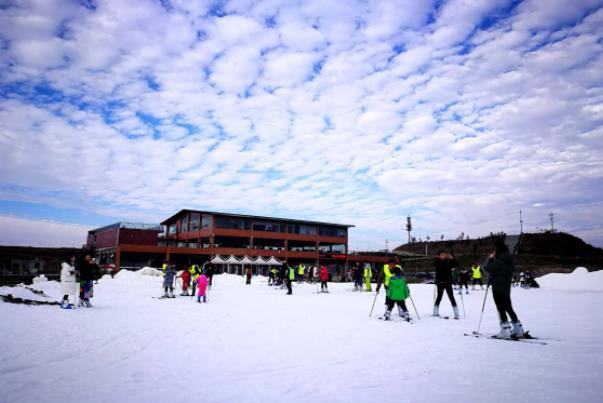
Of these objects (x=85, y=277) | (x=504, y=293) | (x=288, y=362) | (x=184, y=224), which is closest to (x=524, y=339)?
(x=504, y=293)

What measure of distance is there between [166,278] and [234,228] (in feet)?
143

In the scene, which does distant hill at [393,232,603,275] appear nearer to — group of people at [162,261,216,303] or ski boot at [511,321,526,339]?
group of people at [162,261,216,303]

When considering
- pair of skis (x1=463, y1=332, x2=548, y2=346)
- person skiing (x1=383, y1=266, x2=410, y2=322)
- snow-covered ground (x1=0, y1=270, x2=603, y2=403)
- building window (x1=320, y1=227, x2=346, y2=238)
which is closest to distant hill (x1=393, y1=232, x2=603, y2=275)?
building window (x1=320, y1=227, x2=346, y2=238)

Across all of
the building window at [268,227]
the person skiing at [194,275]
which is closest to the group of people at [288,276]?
the person skiing at [194,275]

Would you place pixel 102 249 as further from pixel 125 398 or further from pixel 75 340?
pixel 125 398

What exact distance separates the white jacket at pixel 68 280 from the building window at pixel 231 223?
46.8 metres

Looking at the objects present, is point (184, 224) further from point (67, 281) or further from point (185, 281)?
point (67, 281)

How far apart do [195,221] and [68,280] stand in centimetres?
5182

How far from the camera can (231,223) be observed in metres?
60.7

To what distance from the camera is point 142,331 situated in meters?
7.73

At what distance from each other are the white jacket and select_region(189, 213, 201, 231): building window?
5017cm

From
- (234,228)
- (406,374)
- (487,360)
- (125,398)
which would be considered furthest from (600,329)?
(234,228)

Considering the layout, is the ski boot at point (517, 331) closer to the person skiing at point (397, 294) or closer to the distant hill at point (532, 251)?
the person skiing at point (397, 294)

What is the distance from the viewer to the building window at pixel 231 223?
195 ft
